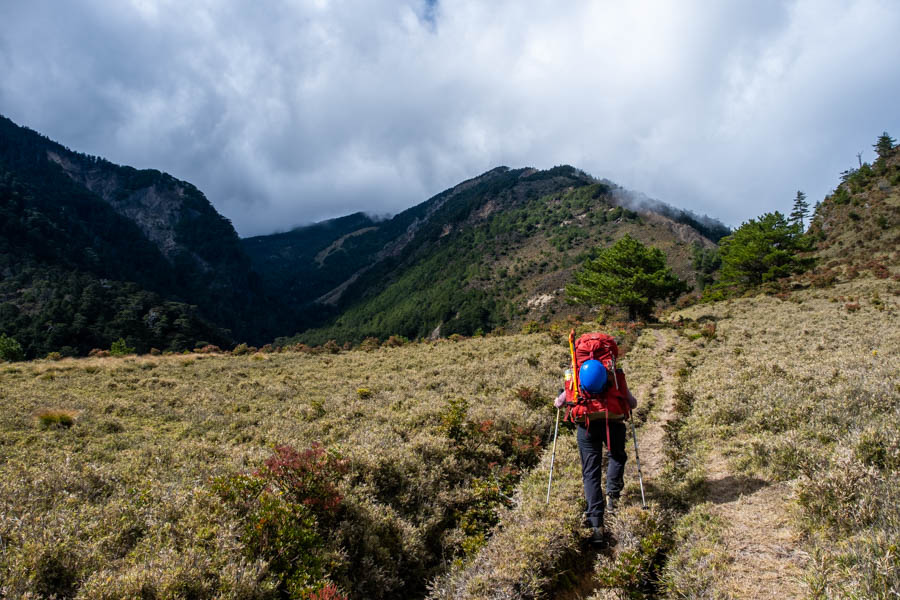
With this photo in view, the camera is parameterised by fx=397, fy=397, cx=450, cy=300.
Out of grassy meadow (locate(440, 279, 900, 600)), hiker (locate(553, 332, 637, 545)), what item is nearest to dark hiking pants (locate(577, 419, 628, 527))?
hiker (locate(553, 332, 637, 545))

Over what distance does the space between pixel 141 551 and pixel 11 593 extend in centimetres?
96

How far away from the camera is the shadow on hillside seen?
5206 mm

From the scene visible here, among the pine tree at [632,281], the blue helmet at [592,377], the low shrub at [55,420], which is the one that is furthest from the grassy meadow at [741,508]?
the pine tree at [632,281]

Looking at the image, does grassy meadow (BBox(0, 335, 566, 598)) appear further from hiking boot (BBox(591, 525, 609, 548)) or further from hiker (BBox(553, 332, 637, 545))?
hiker (BBox(553, 332, 637, 545))

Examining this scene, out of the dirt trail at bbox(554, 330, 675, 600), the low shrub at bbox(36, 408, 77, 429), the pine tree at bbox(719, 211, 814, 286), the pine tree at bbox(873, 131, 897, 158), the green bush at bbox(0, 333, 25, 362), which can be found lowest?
the dirt trail at bbox(554, 330, 675, 600)

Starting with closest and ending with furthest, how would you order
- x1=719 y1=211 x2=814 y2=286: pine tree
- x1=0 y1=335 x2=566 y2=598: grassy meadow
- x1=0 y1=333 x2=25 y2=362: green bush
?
x1=0 y1=335 x2=566 y2=598: grassy meadow → x1=719 y1=211 x2=814 y2=286: pine tree → x1=0 y1=333 x2=25 y2=362: green bush

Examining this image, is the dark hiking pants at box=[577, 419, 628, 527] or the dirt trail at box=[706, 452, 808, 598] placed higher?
the dark hiking pants at box=[577, 419, 628, 527]

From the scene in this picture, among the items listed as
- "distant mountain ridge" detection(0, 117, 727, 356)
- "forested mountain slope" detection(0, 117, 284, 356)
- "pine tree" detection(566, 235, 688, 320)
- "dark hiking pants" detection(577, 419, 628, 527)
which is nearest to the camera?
"dark hiking pants" detection(577, 419, 628, 527)

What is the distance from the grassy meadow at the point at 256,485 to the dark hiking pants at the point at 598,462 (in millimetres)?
1714

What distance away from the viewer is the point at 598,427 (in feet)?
17.6

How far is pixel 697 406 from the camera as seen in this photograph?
29.7 ft

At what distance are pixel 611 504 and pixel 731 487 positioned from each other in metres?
1.72

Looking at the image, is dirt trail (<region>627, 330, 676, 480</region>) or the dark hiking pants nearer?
the dark hiking pants

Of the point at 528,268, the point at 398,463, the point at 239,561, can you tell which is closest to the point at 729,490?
the point at 398,463
